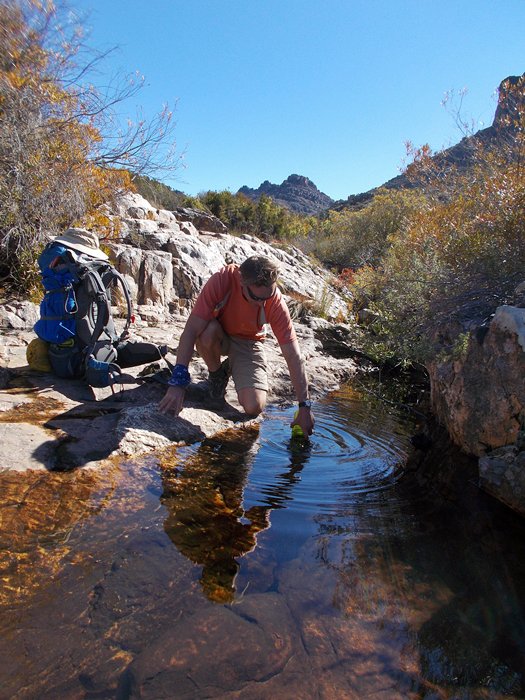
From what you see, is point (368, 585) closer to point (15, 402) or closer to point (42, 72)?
point (15, 402)

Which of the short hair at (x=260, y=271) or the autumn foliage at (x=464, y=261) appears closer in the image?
the short hair at (x=260, y=271)

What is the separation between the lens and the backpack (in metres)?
3.54

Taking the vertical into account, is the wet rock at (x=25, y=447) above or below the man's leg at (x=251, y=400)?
below

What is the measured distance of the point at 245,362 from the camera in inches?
149

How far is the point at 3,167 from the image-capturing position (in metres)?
5.54

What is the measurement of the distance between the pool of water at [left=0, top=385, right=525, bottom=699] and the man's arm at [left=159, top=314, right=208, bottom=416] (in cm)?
39

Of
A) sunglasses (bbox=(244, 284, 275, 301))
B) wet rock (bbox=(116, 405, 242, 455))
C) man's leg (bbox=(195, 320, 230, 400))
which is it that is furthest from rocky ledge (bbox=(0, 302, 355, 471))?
sunglasses (bbox=(244, 284, 275, 301))

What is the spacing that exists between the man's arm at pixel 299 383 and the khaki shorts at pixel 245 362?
50 cm

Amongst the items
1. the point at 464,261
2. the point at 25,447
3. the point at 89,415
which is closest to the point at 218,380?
the point at 89,415

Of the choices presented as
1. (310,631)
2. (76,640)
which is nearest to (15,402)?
(76,640)

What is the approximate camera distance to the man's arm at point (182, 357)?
2986 mm

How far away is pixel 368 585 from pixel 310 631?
0.38m

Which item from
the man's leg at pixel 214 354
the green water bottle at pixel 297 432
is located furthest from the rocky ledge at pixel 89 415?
the green water bottle at pixel 297 432

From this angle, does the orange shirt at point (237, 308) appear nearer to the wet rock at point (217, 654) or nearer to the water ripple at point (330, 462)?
the water ripple at point (330, 462)
